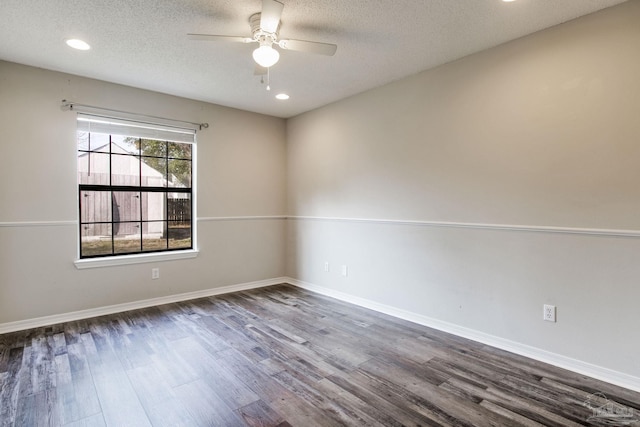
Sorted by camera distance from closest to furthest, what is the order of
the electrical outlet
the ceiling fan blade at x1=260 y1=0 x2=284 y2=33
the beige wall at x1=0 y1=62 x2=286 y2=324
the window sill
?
1. the ceiling fan blade at x1=260 y1=0 x2=284 y2=33
2. the electrical outlet
3. the beige wall at x1=0 y1=62 x2=286 y2=324
4. the window sill

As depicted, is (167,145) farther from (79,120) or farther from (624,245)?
(624,245)

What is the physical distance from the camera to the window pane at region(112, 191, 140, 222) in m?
3.69

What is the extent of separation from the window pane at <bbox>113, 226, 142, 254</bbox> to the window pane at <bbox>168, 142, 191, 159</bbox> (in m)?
0.93

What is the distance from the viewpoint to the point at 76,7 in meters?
2.16

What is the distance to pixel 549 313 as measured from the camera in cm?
246

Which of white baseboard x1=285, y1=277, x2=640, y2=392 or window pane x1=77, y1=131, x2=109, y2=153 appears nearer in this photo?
white baseboard x1=285, y1=277, x2=640, y2=392

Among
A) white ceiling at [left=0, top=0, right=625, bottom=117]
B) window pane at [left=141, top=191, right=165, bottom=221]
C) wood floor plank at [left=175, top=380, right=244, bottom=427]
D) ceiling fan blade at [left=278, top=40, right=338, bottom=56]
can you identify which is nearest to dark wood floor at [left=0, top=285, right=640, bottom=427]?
wood floor plank at [left=175, top=380, right=244, bottom=427]

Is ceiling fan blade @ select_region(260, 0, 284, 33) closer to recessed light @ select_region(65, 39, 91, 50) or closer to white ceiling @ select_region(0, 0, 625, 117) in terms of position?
white ceiling @ select_region(0, 0, 625, 117)

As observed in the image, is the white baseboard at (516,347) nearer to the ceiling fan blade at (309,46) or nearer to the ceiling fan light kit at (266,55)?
the ceiling fan blade at (309,46)

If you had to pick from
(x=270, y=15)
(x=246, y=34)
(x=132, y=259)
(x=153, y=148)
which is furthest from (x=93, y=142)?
(x=270, y=15)

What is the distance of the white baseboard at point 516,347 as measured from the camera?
2174mm

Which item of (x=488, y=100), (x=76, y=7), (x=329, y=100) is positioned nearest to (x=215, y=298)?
(x=329, y=100)

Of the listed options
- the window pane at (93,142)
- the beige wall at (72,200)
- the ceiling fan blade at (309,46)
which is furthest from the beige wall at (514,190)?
the window pane at (93,142)

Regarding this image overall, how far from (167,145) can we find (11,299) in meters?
2.13
